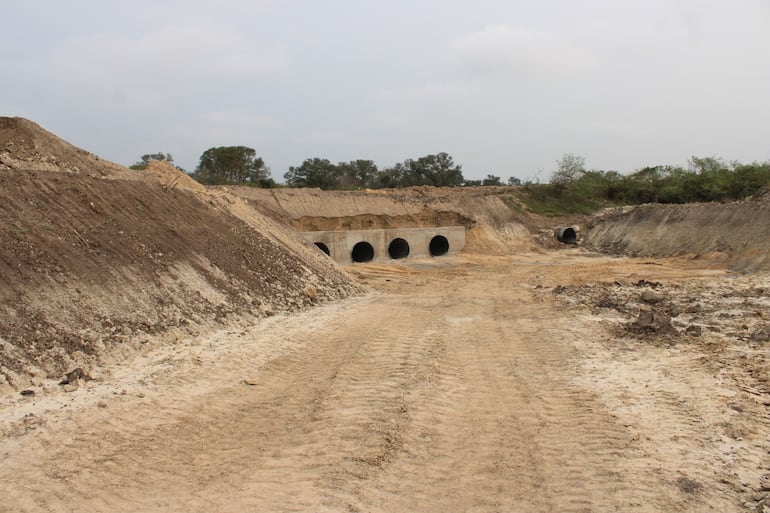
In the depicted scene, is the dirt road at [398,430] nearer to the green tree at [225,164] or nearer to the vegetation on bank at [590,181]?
the vegetation on bank at [590,181]

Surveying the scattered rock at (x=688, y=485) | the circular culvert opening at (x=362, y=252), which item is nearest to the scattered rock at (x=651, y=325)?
the scattered rock at (x=688, y=485)

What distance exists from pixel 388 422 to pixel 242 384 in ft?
8.04

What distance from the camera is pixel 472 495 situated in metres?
4.64

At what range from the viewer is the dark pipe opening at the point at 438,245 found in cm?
3145

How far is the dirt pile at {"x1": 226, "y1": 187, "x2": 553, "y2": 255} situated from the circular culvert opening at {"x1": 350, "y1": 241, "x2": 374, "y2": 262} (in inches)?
50.9

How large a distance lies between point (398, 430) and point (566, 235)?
99.0 ft

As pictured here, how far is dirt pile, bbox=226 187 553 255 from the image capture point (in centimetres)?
3033

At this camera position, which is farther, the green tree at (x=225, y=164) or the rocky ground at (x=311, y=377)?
the green tree at (x=225, y=164)

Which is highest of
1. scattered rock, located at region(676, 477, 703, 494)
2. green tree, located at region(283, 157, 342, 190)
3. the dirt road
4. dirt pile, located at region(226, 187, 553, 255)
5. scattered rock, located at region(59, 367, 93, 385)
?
green tree, located at region(283, 157, 342, 190)

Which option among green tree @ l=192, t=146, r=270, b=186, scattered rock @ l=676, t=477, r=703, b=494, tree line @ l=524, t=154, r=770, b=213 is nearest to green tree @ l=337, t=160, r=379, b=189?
green tree @ l=192, t=146, r=270, b=186

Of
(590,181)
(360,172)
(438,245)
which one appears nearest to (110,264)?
(438,245)

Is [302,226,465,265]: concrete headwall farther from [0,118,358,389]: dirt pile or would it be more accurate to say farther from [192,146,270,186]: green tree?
[192,146,270,186]: green tree

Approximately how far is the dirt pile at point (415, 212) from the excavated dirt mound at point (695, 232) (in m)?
3.76

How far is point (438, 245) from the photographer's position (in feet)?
105
